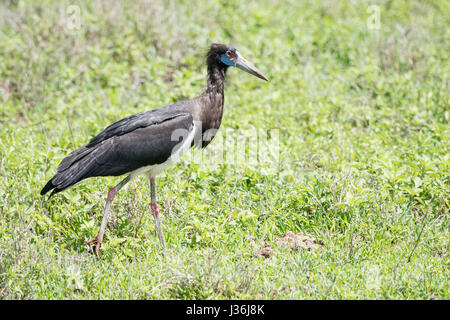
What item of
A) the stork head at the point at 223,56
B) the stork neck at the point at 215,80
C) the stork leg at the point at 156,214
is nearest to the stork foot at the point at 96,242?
the stork leg at the point at 156,214

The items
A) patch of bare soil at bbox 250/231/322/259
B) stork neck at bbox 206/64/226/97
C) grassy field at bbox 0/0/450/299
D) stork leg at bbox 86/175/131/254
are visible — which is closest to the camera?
grassy field at bbox 0/0/450/299

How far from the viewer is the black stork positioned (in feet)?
17.5

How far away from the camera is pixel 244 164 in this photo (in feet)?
20.4

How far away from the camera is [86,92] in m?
8.27

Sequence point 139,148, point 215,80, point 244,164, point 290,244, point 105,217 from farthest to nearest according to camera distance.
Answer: point 244,164 → point 215,80 → point 139,148 → point 105,217 → point 290,244

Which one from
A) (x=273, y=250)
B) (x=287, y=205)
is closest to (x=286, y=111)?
(x=287, y=205)

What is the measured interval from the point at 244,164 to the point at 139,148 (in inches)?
48.0

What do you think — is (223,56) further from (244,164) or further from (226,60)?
(244,164)

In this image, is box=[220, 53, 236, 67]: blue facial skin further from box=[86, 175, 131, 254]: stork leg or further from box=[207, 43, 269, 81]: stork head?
box=[86, 175, 131, 254]: stork leg

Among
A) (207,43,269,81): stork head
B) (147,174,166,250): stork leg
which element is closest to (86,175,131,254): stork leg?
(147,174,166,250): stork leg

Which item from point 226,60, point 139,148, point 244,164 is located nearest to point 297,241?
point 244,164

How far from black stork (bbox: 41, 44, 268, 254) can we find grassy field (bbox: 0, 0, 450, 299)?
1.14 ft

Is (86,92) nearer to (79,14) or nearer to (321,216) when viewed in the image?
Answer: (79,14)

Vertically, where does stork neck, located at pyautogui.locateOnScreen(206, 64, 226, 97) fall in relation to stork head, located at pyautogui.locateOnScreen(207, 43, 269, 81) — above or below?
below
